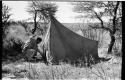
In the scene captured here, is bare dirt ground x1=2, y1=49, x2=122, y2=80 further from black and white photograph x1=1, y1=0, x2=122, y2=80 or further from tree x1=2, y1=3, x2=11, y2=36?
tree x1=2, y1=3, x2=11, y2=36

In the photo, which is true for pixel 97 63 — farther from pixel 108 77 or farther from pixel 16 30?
pixel 16 30

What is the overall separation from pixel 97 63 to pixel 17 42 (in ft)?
3.90

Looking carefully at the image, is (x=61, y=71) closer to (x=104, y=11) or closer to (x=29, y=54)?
(x=29, y=54)

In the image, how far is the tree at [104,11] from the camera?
4223 mm

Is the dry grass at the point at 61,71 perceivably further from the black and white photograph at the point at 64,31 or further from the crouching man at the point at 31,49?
the crouching man at the point at 31,49

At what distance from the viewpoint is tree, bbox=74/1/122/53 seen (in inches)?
166

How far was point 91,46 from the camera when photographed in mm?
4219

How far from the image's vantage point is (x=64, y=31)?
454 cm

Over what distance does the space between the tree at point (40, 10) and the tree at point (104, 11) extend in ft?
1.12

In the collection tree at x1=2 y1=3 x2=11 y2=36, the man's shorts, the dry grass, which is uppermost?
tree at x1=2 y1=3 x2=11 y2=36

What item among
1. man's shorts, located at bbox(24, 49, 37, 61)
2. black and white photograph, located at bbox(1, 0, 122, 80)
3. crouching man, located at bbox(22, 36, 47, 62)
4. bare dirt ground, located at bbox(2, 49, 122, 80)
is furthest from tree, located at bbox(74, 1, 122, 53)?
man's shorts, located at bbox(24, 49, 37, 61)

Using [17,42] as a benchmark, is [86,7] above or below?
above

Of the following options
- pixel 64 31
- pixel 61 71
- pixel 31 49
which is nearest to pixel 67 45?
pixel 64 31

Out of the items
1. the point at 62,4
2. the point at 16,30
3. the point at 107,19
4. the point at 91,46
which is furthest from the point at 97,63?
the point at 16,30
